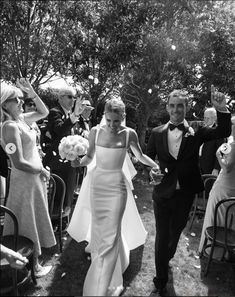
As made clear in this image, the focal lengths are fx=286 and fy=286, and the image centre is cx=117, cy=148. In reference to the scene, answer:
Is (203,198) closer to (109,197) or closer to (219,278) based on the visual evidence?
(219,278)

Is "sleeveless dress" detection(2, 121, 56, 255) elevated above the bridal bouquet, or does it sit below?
below

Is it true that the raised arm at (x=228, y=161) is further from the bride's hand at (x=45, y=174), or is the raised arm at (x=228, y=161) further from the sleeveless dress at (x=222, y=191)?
the bride's hand at (x=45, y=174)

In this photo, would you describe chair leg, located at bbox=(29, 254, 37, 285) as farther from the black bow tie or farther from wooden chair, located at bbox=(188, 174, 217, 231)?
wooden chair, located at bbox=(188, 174, 217, 231)

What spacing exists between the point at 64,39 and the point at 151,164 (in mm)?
4703

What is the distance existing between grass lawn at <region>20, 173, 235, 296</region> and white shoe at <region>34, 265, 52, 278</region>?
67 mm

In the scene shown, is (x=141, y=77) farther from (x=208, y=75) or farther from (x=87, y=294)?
(x=87, y=294)

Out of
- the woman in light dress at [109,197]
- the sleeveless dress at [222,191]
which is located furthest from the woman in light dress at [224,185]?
the woman in light dress at [109,197]

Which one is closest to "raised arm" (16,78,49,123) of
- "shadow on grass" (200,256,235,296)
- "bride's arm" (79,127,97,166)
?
"bride's arm" (79,127,97,166)

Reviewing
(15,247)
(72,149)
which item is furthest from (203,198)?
(15,247)

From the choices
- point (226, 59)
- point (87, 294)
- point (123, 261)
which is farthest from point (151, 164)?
point (226, 59)

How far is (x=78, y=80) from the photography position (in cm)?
834

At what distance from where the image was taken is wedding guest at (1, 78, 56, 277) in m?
3.07

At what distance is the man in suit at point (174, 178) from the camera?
10.4ft

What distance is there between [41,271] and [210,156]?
3.86m
